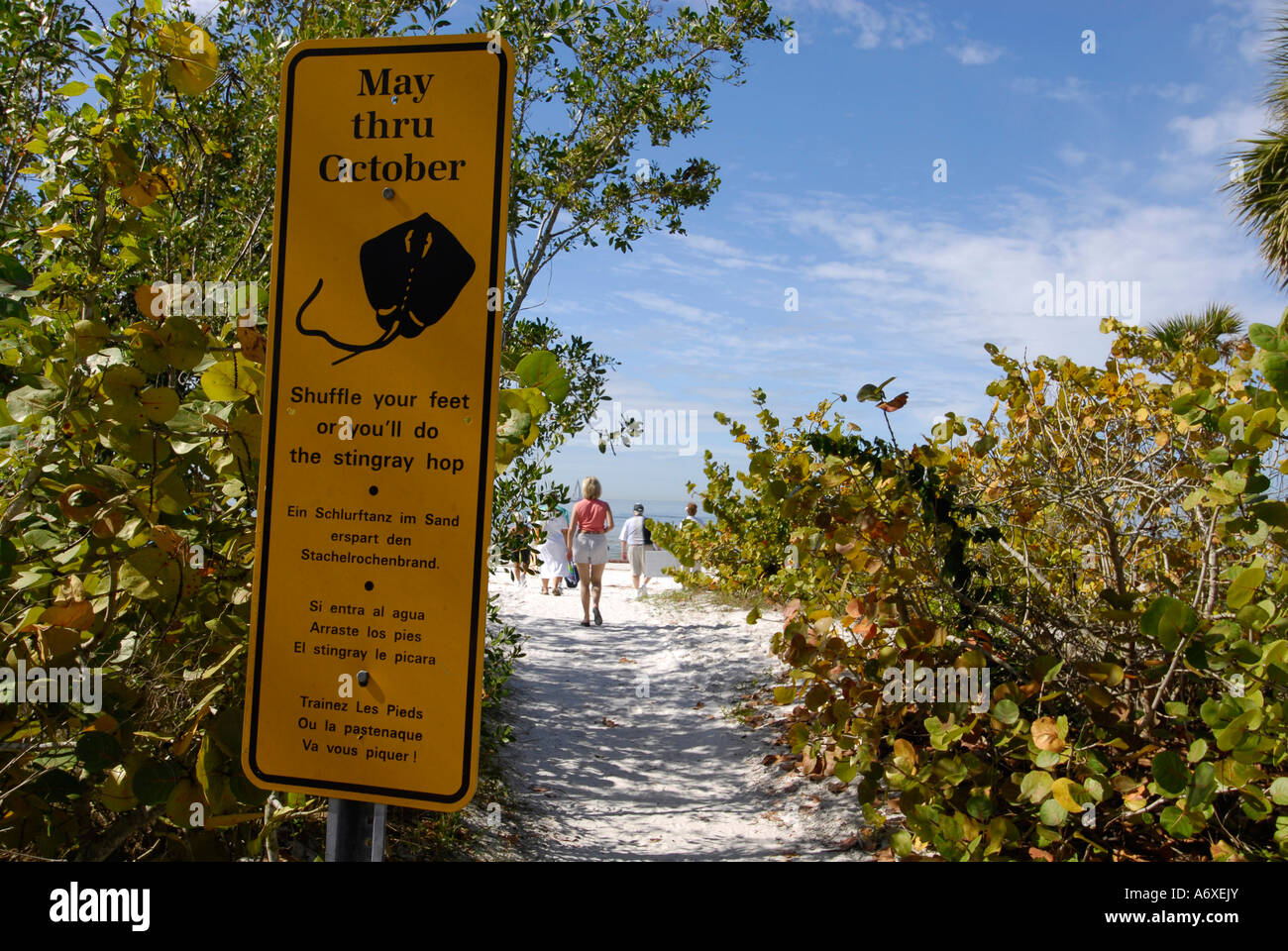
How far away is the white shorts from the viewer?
923 centimetres

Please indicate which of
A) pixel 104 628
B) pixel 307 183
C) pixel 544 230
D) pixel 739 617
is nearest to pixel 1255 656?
pixel 307 183

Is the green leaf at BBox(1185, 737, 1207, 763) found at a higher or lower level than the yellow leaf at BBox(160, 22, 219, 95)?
lower

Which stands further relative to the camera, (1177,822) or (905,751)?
(905,751)

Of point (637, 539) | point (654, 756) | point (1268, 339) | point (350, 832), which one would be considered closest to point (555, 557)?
point (637, 539)

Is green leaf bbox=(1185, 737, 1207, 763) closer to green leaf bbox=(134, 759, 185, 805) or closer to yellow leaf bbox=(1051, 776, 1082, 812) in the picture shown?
yellow leaf bbox=(1051, 776, 1082, 812)

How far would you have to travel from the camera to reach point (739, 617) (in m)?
9.04

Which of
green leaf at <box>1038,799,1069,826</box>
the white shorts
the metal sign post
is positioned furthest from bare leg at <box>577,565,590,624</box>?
the metal sign post

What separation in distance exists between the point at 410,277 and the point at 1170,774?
7.23ft

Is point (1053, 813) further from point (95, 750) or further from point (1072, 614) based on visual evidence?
point (95, 750)

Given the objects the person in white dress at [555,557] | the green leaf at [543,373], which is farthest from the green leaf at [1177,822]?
the person in white dress at [555,557]

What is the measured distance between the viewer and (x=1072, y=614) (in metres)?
3.11

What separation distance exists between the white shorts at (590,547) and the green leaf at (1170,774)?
7.43 m

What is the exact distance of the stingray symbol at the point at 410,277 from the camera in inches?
46.8
